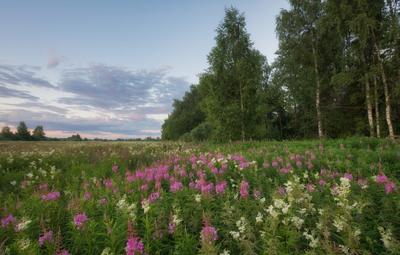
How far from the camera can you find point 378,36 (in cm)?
1914

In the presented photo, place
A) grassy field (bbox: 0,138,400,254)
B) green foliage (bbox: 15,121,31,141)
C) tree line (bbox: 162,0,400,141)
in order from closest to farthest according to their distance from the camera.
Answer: grassy field (bbox: 0,138,400,254), tree line (bbox: 162,0,400,141), green foliage (bbox: 15,121,31,141)

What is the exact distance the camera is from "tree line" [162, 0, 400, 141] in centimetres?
1819

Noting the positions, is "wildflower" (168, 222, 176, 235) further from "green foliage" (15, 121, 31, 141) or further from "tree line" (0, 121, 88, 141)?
"green foliage" (15, 121, 31, 141)

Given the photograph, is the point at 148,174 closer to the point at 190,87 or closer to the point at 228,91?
the point at 228,91

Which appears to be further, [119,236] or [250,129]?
[250,129]

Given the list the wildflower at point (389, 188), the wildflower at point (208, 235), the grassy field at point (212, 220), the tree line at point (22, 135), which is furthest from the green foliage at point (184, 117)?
the wildflower at point (208, 235)

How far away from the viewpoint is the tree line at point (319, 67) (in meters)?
18.2

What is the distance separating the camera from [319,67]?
78.0 feet

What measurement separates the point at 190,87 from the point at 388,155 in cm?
6069

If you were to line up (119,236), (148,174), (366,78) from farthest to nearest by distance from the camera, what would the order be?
(366,78)
(148,174)
(119,236)

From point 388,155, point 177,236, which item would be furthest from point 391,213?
point 388,155

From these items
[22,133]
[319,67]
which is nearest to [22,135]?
[22,133]

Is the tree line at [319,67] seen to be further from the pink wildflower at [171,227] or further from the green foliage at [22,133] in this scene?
the green foliage at [22,133]

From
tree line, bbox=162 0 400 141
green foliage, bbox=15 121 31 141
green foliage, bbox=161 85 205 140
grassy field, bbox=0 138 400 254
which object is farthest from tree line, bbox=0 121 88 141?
grassy field, bbox=0 138 400 254
